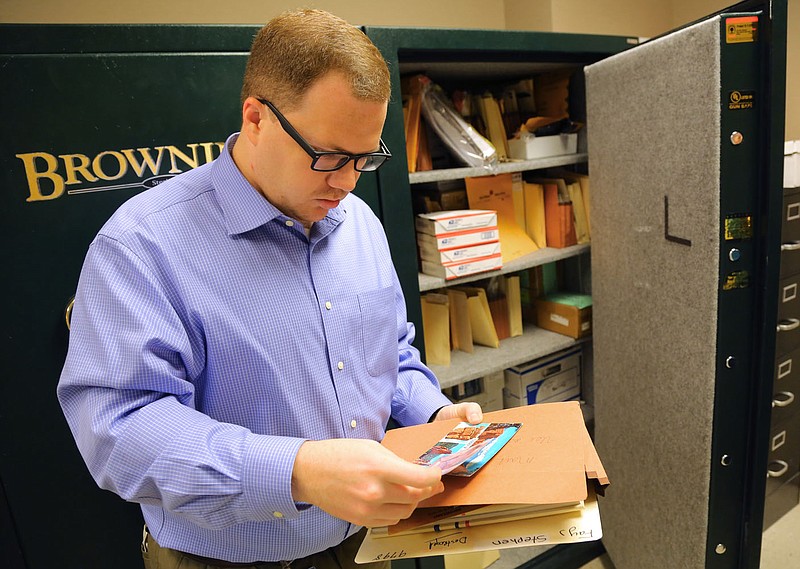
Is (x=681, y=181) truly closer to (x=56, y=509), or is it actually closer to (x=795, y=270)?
(x=795, y=270)

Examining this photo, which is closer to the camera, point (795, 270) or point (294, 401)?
point (294, 401)

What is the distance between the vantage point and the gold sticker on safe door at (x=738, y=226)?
1.21 m

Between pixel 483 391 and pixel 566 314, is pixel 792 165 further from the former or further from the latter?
pixel 483 391

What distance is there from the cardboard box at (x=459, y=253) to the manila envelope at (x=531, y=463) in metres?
0.73

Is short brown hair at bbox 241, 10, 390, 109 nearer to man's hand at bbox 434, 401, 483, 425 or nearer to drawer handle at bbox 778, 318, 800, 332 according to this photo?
man's hand at bbox 434, 401, 483, 425

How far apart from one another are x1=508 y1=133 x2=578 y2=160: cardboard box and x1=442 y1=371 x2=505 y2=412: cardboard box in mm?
782

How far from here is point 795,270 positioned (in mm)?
1835

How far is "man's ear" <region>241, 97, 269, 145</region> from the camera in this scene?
0.80m

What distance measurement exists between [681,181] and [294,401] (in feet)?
3.40

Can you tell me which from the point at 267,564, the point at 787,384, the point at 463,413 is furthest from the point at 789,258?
the point at 267,564

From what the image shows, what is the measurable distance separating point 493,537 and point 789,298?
165 cm

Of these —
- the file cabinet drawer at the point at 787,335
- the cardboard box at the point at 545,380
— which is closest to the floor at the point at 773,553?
the cardboard box at the point at 545,380

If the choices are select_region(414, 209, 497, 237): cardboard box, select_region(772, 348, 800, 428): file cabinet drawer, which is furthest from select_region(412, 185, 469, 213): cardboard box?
select_region(772, 348, 800, 428): file cabinet drawer

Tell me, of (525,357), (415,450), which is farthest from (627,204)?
(415,450)
